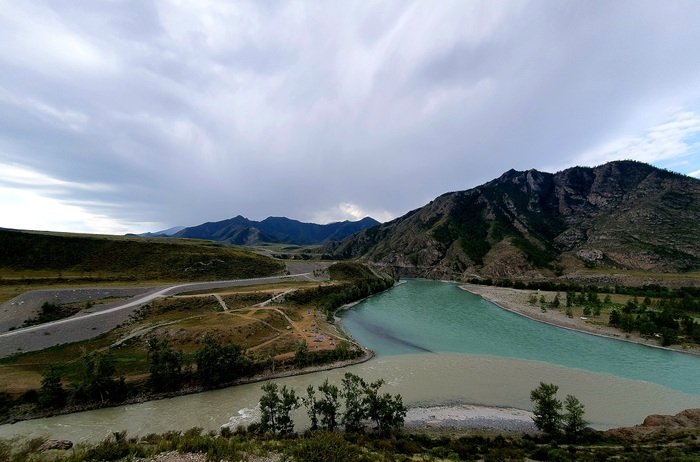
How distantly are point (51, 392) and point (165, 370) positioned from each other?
1117cm

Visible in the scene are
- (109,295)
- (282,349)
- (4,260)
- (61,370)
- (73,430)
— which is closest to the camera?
(73,430)

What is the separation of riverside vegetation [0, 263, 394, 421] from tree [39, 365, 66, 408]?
0.29ft

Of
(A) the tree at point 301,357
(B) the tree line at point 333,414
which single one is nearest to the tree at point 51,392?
(B) the tree line at point 333,414

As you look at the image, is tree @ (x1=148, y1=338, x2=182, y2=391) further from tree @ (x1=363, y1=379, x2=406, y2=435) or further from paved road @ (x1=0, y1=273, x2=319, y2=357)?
tree @ (x1=363, y1=379, x2=406, y2=435)

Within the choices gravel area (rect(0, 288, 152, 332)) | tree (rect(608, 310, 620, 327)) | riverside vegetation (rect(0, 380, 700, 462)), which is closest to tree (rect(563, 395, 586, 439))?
riverside vegetation (rect(0, 380, 700, 462))

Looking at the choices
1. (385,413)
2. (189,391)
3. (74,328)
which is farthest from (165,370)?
(385,413)

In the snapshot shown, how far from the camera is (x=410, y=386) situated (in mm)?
41062

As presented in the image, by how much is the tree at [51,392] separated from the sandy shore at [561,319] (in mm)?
97728

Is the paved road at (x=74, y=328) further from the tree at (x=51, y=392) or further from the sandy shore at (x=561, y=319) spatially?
the sandy shore at (x=561, y=319)

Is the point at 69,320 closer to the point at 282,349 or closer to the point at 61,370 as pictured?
the point at 61,370

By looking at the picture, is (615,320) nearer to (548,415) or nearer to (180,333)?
(548,415)

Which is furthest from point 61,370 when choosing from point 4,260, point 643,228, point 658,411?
point 643,228

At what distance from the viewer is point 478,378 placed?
43.9 m

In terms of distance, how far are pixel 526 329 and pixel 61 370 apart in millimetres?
90988
